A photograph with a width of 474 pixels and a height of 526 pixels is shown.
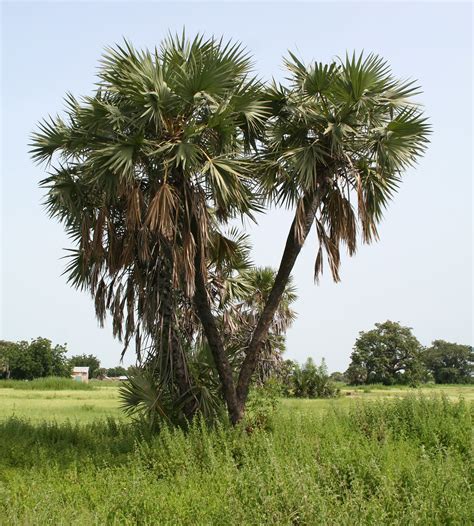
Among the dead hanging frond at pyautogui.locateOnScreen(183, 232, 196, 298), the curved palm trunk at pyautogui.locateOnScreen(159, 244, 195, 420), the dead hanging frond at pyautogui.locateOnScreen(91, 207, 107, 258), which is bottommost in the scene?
the curved palm trunk at pyautogui.locateOnScreen(159, 244, 195, 420)

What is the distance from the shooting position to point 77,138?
13.9m

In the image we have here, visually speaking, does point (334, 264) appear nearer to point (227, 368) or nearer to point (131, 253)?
point (227, 368)

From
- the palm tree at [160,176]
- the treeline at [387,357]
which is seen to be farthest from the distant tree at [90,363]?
the palm tree at [160,176]

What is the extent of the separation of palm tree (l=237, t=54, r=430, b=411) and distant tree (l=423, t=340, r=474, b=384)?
7960cm

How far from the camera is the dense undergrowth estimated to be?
316 inches

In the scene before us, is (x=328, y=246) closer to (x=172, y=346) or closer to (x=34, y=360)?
(x=172, y=346)

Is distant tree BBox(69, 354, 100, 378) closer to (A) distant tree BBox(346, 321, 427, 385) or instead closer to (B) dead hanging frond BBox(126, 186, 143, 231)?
(A) distant tree BBox(346, 321, 427, 385)

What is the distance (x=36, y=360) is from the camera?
289 ft

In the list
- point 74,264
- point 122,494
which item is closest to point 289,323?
point 74,264

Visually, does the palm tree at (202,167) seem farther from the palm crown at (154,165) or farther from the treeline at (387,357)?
the treeline at (387,357)

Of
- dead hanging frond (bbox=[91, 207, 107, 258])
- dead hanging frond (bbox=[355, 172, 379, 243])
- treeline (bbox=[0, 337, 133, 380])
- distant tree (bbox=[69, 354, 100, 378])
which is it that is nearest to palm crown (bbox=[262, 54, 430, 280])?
dead hanging frond (bbox=[355, 172, 379, 243])

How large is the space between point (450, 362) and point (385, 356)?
33993 millimetres

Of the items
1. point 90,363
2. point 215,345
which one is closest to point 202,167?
point 215,345

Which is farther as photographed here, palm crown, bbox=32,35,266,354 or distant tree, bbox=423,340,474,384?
distant tree, bbox=423,340,474,384
